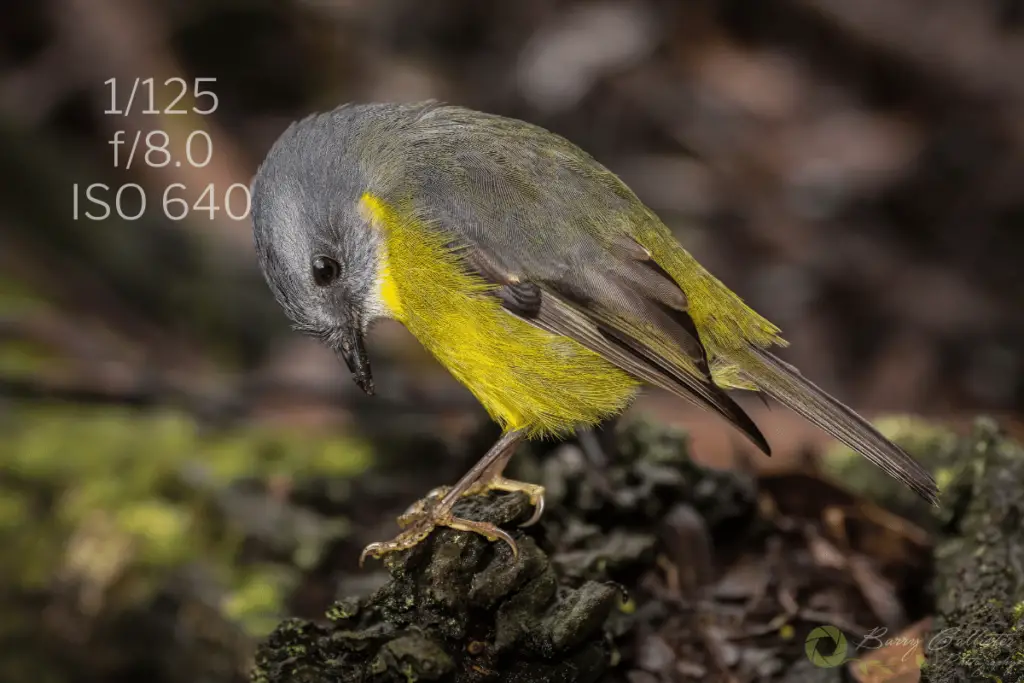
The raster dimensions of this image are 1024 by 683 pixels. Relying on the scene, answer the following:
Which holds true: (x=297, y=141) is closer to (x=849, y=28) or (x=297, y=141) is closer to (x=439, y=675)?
(x=439, y=675)

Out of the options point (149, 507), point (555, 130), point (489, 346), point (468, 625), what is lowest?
point (468, 625)

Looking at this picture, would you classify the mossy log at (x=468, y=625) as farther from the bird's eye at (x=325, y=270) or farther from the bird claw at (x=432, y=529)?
the bird's eye at (x=325, y=270)

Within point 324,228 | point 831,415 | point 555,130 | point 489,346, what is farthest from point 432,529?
point 555,130

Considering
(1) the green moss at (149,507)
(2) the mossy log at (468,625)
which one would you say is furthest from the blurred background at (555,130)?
(2) the mossy log at (468,625)

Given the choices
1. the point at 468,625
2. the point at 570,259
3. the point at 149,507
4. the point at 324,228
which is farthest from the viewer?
the point at 149,507

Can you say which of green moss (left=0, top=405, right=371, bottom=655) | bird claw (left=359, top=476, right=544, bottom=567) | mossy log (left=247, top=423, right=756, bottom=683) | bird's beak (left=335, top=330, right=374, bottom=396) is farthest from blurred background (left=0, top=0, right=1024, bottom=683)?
mossy log (left=247, top=423, right=756, bottom=683)

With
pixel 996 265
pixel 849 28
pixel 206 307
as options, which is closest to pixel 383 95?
pixel 206 307

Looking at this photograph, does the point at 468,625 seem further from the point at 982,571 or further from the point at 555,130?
the point at 555,130
